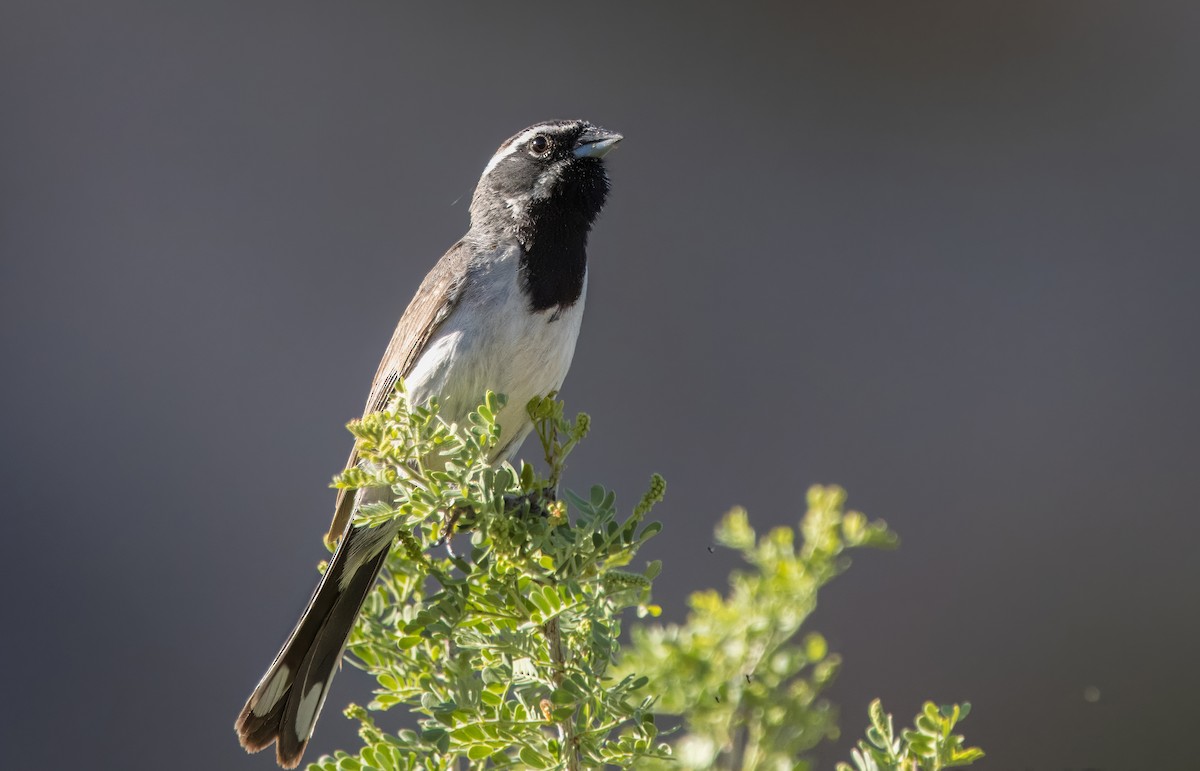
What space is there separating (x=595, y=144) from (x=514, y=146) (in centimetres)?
34

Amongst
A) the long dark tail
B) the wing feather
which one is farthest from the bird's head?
the long dark tail

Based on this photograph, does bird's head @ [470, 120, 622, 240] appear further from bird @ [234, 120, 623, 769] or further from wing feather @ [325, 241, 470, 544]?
wing feather @ [325, 241, 470, 544]

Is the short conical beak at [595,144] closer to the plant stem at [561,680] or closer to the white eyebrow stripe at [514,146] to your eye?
the white eyebrow stripe at [514,146]

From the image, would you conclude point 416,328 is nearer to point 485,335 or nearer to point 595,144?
point 485,335

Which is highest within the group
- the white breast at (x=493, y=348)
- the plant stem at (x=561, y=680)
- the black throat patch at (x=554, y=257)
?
the black throat patch at (x=554, y=257)

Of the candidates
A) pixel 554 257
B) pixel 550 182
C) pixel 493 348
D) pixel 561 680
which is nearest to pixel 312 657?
pixel 493 348

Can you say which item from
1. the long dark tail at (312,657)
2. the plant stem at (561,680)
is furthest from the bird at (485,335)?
the plant stem at (561,680)

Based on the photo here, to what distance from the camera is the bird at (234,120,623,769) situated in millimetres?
2598

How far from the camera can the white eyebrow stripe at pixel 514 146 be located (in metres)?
3.50

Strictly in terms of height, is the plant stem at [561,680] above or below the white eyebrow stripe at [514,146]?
below

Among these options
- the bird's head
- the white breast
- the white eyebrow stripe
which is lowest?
the white breast

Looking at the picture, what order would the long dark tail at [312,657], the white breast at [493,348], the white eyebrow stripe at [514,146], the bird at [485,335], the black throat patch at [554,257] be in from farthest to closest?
1. the white eyebrow stripe at [514,146]
2. the black throat patch at [554,257]
3. the white breast at [493,348]
4. the bird at [485,335]
5. the long dark tail at [312,657]

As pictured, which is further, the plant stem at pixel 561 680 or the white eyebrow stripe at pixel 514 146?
the white eyebrow stripe at pixel 514 146

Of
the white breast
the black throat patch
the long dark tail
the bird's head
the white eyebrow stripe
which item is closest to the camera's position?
the long dark tail
